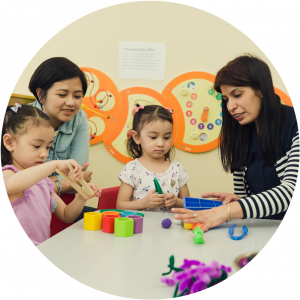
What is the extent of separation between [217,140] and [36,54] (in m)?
0.59

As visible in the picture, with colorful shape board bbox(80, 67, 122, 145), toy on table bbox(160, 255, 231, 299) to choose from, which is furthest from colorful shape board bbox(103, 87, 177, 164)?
toy on table bbox(160, 255, 231, 299)

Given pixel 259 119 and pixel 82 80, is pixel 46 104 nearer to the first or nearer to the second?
pixel 82 80

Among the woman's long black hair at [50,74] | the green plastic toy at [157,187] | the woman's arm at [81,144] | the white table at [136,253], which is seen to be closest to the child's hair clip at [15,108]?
the woman's long black hair at [50,74]

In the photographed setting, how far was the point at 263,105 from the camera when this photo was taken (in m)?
0.90

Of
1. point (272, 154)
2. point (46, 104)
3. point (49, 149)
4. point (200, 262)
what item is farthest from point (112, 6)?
point (200, 262)

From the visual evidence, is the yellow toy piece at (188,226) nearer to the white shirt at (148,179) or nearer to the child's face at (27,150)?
the white shirt at (148,179)

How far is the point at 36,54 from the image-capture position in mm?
862

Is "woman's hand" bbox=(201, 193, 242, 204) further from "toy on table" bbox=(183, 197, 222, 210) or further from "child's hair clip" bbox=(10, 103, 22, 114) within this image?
"child's hair clip" bbox=(10, 103, 22, 114)

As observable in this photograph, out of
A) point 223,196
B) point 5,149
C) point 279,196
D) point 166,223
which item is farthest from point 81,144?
point 279,196

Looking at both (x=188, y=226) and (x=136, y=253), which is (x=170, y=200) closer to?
(x=188, y=226)

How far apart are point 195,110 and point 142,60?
235 millimetres

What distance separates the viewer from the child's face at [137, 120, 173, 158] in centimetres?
97

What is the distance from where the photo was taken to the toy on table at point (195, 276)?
1.96 feet

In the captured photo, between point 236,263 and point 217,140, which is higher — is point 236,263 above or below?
below
